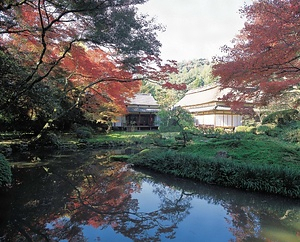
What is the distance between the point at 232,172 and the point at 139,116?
2033 cm

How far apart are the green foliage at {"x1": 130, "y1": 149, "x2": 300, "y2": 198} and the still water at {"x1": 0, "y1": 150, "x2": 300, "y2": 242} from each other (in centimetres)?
26

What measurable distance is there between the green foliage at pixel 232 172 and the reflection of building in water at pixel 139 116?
54.9 ft

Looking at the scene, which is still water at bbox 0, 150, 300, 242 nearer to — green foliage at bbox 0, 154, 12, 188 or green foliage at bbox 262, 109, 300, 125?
green foliage at bbox 0, 154, 12, 188

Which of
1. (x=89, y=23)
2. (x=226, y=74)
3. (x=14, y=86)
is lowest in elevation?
(x=14, y=86)

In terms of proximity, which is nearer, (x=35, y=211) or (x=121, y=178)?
(x=35, y=211)

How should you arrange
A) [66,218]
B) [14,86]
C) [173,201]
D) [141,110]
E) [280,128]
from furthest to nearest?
[141,110], [280,128], [14,86], [173,201], [66,218]

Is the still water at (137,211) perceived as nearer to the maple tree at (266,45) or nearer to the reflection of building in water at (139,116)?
the maple tree at (266,45)

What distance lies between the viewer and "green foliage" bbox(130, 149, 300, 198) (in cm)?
527

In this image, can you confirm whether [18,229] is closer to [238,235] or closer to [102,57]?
[238,235]

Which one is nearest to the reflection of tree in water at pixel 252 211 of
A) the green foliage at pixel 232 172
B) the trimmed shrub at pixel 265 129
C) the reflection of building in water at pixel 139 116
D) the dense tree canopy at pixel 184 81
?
the green foliage at pixel 232 172

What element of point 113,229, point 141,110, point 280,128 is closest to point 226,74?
point 113,229

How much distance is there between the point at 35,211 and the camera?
14.0 ft

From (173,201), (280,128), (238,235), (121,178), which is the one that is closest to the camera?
(238,235)

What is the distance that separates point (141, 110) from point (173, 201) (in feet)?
68.3
